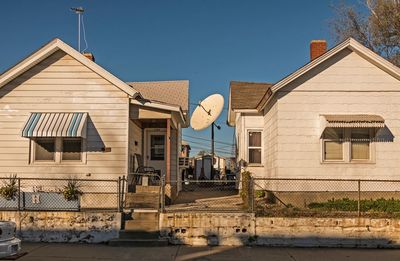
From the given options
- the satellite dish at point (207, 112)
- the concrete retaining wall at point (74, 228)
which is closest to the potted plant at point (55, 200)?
the concrete retaining wall at point (74, 228)

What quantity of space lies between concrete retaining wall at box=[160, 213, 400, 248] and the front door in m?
6.70

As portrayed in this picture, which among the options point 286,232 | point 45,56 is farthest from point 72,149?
point 286,232

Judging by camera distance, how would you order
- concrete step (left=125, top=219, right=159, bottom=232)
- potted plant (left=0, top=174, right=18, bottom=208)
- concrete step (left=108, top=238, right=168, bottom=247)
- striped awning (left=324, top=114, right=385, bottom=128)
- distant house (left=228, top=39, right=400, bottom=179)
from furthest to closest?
distant house (left=228, top=39, right=400, bottom=179)
striped awning (left=324, top=114, right=385, bottom=128)
potted plant (left=0, top=174, right=18, bottom=208)
concrete step (left=125, top=219, right=159, bottom=232)
concrete step (left=108, top=238, right=168, bottom=247)

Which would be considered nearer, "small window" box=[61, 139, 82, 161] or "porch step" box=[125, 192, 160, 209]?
"porch step" box=[125, 192, 160, 209]

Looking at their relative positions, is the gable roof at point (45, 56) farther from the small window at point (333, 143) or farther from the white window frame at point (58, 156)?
the small window at point (333, 143)

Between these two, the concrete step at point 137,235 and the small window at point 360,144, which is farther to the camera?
the small window at point 360,144

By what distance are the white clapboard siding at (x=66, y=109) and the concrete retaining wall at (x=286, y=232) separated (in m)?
3.82

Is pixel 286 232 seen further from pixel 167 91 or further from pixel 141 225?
pixel 167 91

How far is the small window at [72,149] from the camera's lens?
1471 cm

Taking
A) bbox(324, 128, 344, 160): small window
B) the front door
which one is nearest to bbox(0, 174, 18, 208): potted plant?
the front door

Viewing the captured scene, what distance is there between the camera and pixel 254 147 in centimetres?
1886

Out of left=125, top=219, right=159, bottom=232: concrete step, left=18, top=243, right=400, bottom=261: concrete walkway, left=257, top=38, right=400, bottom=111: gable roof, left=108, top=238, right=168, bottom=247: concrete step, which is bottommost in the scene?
left=18, top=243, right=400, bottom=261: concrete walkway

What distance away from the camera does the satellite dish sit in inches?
821

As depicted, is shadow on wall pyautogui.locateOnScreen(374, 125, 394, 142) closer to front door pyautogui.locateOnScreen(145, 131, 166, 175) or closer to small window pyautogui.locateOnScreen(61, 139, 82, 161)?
front door pyautogui.locateOnScreen(145, 131, 166, 175)
